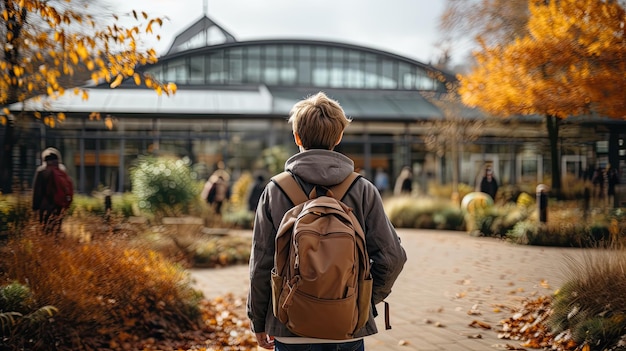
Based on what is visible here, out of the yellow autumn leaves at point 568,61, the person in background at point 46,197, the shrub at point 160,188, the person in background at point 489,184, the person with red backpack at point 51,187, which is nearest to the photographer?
the yellow autumn leaves at point 568,61

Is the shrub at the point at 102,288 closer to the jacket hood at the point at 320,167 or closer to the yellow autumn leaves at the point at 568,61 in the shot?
the jacket hood at the point at 320,167

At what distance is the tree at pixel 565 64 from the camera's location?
598 centimetres

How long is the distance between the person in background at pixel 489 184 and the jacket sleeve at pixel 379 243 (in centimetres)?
1515

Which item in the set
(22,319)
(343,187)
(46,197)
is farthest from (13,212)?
(343,187)

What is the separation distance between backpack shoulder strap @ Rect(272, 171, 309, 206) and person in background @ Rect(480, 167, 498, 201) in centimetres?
1535

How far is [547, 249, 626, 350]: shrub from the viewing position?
199 inches

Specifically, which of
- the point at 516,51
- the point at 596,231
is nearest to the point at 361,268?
the point at 596,231

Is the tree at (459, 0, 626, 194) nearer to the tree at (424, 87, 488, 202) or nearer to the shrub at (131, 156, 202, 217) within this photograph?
the shrub at (131, 156, 202, 217)

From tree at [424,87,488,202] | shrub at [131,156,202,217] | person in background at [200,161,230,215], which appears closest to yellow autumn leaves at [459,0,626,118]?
shrub at [131,156,202,217]

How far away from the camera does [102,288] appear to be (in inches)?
240

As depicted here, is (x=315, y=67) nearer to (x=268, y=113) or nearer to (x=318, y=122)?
(x=268, y=113)

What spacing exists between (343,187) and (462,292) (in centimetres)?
493

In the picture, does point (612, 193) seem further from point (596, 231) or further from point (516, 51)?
point (516, 51)

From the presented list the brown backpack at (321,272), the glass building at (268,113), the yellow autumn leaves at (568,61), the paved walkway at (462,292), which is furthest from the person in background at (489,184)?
the brown backpack at (321,272)
